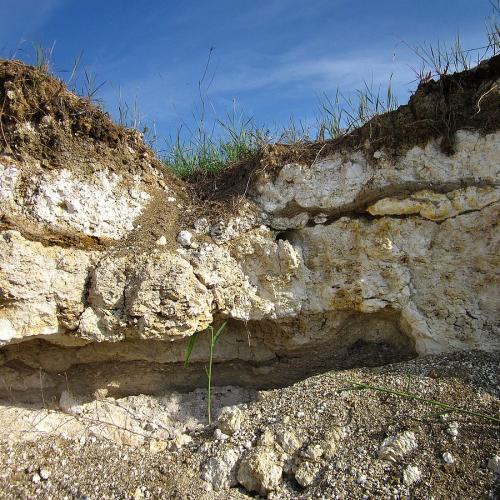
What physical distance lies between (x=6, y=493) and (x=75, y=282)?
1.22 metres

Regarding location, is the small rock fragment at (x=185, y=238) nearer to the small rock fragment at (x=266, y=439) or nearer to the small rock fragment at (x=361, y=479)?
the small rock fragment at (x=266, y=439)

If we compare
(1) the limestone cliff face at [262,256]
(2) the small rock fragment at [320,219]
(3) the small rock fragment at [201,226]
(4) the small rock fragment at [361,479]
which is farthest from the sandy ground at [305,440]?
(3) the small rock fragment at [201,226]

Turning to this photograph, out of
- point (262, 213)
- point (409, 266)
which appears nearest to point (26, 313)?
Result: point (262, 213)

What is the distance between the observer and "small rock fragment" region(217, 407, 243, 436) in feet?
9.36

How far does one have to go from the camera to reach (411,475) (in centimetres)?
237

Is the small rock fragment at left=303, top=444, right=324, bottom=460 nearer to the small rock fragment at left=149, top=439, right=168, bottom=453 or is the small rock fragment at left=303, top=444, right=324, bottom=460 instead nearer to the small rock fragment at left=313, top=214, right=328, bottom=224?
the small rock fragment at left=149, top=439, right=168, bottom=453

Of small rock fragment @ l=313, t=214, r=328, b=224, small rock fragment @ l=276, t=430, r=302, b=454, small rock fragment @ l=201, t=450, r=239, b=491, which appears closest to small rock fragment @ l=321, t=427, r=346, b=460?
small rock fragment @ l=276, t=430, r=302, b=454

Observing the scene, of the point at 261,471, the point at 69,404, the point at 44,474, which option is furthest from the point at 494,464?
the point at 69,404

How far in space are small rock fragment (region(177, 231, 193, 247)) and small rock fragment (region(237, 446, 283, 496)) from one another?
1.46 metres

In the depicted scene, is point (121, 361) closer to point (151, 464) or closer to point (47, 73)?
point (151, 464)

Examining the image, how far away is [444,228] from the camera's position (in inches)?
129

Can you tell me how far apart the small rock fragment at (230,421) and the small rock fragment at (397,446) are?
845 millimetres

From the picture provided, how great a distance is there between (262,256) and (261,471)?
1437mm

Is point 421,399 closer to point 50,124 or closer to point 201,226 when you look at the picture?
point 201,226
